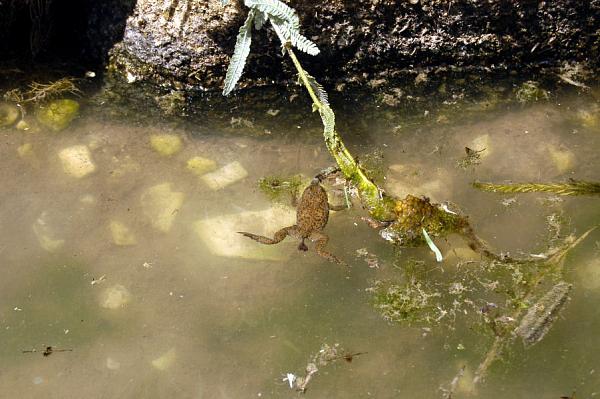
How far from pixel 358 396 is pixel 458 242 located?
1.30 m

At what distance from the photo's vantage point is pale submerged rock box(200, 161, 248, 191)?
4.43 metres

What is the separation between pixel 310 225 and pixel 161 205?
110 cm

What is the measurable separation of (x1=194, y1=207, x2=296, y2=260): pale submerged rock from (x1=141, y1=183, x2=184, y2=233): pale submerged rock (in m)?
0.21

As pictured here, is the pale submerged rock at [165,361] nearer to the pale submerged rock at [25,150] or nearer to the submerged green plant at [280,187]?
the submerged green plant at [280,187]

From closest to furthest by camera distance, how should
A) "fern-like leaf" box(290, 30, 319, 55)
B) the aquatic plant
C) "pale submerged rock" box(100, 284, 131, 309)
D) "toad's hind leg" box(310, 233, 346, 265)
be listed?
"pale submerged rock" box(100, 284, 131, 309), "toad's hind leg" box(310, 233, 346, 265), "fern-like leaf" box(290, 30, 319, 55), the aquatic plant

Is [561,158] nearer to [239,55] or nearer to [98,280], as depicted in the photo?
[239,55]

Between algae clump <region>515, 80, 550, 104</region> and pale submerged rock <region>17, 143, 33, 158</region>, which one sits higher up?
algae clump <region>515, 80, 550, 104</region>

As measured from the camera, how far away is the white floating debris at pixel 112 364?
11.8 feet

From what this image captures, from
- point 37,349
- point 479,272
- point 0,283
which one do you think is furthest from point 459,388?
point 0,283

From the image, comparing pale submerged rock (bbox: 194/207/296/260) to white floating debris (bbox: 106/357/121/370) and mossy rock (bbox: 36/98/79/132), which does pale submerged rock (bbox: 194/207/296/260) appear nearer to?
white floating debris (bbox: 106/357/121/370)

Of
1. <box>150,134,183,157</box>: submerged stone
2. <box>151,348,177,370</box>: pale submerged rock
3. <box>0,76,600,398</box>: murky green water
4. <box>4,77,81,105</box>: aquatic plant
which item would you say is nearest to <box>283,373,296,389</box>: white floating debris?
<box>0,76,600,398</box>: murky green water

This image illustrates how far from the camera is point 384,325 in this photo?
3783mm

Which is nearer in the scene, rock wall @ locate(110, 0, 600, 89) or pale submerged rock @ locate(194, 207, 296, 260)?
pale submerged rock @ locate(194, 207, 296, 260)

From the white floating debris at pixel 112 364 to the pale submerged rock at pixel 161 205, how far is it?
949 millimetres
